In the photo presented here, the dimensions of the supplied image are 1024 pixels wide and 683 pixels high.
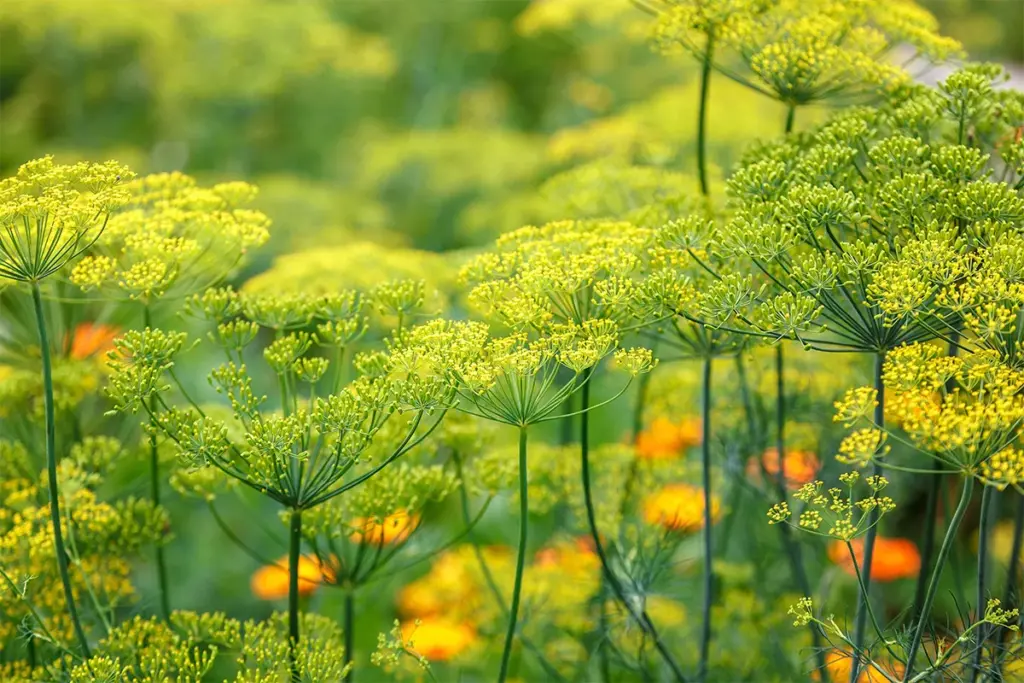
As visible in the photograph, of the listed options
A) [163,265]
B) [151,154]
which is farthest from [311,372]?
[151,154]

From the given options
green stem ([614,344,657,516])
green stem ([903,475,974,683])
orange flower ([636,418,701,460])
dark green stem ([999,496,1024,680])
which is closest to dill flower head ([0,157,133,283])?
green stem ([614,344,657,516])

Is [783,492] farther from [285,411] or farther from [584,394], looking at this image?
[285,411]

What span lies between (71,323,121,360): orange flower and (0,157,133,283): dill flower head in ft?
3.10

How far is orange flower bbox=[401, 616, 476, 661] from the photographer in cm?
267

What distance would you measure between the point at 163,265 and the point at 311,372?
0.32 meters

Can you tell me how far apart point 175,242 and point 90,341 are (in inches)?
46.9

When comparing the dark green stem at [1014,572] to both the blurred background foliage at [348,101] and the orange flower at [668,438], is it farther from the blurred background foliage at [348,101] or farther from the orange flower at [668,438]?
the blurred background foliage at [348,101]

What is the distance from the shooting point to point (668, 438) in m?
3.05

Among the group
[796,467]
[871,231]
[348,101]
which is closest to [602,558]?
[871,231]

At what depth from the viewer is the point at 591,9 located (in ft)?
9.61

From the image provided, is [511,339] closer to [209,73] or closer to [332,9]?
[209,73]

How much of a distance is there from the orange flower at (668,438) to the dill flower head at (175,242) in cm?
145

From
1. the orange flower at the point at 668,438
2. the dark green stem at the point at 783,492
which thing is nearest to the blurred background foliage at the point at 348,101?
the orange flower at the point at 668,438

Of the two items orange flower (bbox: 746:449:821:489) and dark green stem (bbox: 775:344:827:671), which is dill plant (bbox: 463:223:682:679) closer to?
dark green stem (bbox: 775:344:827:671)
